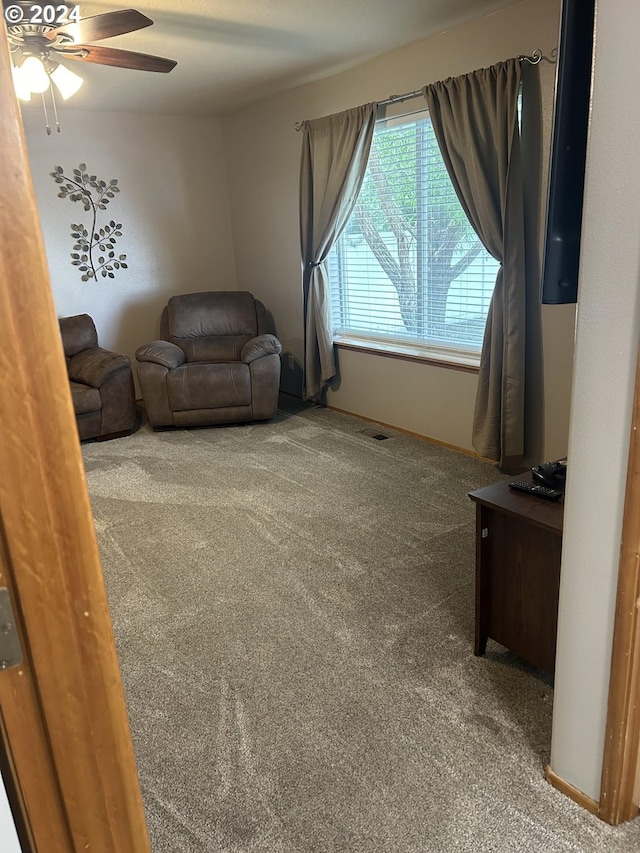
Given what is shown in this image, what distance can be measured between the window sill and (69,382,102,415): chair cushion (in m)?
1.86

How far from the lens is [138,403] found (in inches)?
231

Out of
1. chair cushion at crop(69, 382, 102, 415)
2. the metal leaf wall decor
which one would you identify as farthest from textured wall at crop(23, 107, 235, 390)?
chair cushion at crop(69, 382, 102, 415)

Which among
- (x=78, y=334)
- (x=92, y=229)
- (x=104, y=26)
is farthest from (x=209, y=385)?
(x=104, y=26)

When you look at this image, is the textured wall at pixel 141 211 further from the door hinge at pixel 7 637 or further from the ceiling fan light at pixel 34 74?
the door hinge at pixel 7 637

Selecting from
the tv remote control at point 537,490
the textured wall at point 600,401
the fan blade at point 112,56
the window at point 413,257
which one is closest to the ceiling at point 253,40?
the fan blade at point 112,56

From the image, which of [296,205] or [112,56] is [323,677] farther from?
[296,205]

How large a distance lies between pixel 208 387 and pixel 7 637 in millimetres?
4213

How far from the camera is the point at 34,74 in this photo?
2.92 m

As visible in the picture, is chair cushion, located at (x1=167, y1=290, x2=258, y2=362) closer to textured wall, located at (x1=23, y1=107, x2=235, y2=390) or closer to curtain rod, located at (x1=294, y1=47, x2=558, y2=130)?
textured wall, located at (x1=23, y1=107, x2=235, y2=390)

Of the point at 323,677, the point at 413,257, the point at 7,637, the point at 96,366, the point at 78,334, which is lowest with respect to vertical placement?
the point at 323,677

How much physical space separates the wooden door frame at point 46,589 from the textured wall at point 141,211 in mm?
5033

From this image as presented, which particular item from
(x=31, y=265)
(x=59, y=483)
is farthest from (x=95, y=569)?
(x=31, y=265)

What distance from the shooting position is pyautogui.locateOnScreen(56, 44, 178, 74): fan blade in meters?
2.93

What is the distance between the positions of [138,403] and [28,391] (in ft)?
17.7
